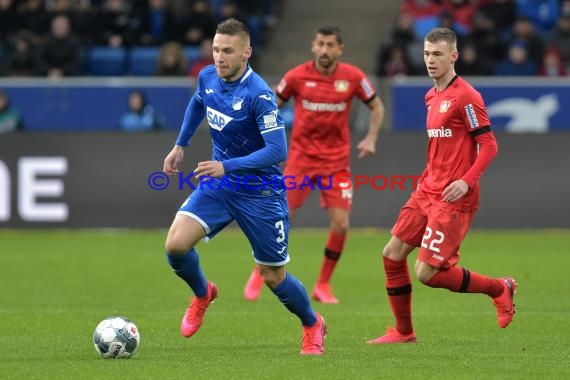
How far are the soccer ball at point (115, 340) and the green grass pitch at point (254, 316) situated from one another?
9cm

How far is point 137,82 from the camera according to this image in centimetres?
1891

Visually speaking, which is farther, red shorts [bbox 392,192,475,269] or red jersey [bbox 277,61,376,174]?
red jersey [bbox 277,61,376,174]

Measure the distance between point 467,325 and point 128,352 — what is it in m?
3.06

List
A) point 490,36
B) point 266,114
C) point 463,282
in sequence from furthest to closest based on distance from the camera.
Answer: point 490,36
point 463,282
point 266,114

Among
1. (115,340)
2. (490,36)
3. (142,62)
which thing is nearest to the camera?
(115,340)

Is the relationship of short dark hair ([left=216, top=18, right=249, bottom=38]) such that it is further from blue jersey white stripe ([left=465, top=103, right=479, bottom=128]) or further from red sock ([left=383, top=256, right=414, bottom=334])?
red sock ([left=383, top=256, right=414, bottom=334])

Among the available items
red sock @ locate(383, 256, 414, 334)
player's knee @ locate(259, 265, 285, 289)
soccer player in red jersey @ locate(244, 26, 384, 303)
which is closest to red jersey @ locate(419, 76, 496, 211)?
red sock @ locate(383, 256, 414, 334)

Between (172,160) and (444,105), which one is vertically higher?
(444,105)

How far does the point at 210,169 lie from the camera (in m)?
7.56

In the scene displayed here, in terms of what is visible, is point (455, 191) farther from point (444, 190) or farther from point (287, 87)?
point (287, 87)

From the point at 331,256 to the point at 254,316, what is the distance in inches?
63.0

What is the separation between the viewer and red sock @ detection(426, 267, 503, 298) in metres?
8.50

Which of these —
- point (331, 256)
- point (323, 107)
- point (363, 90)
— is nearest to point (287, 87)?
point (323, 107)

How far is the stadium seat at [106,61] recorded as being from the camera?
21250 mm
